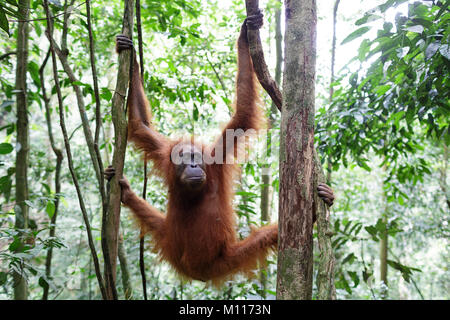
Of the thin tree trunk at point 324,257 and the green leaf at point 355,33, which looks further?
the green leaf at point 355,33

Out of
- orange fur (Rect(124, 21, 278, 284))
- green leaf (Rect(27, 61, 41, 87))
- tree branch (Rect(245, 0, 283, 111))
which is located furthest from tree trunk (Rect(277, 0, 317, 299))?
green leaf (Rect(27, 61, 41, 87))

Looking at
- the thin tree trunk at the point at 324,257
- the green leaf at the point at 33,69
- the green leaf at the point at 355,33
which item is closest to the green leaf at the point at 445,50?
the green leaf at the point at 355,33

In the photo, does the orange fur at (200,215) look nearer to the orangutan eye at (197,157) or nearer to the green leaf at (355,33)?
the orangutan eye at (197,157)

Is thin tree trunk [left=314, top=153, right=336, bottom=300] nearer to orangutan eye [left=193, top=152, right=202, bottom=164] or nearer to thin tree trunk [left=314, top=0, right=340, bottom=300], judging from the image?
thin tree trunk [left=314, top=0, right=340, bottom=300]

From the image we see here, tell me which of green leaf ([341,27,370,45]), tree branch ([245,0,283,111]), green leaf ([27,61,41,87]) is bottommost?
tree branch ([245,0,283,111])

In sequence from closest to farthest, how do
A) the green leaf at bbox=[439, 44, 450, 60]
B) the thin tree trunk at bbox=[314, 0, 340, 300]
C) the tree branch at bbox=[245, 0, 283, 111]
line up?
the thin tree trunk at bbox=[314, 0, 340, 300]
the green leaf at bbox=[439, 44, 450, 60]
the tree branch at bbox=[245, 0, 283, 111]

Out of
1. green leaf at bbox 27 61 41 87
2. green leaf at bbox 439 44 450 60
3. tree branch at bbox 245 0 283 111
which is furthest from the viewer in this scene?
green leaf at bbox 27 61 41 87

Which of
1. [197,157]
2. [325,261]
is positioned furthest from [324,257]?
[197,157]

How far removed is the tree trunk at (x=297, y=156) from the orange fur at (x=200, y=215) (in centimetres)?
120

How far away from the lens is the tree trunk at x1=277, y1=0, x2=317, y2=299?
4.91 feet

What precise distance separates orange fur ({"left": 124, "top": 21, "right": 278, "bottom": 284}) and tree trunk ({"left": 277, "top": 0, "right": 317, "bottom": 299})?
1198 millimetres

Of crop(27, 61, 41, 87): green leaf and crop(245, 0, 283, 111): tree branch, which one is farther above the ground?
crop(27, 61, 41, 87): green leaf

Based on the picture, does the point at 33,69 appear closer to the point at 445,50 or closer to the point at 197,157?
the point at 197,157

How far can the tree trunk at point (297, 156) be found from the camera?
4.91 feet
